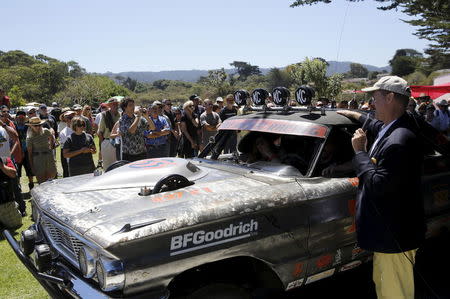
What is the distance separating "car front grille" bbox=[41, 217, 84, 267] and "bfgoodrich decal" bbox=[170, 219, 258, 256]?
0.64 meters

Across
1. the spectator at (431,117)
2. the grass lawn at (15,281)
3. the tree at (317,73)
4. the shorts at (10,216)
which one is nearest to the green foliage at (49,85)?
the tree at (317,73)

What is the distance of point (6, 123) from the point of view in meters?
7.26

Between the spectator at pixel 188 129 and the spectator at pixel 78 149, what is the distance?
3.09 m

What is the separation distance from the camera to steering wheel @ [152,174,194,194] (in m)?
3.02

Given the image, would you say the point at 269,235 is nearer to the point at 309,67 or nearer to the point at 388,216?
the point at 388,216

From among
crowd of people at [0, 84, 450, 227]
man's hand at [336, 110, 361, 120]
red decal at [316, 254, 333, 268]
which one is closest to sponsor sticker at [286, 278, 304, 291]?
red decal at [316, 254, 333, 268]

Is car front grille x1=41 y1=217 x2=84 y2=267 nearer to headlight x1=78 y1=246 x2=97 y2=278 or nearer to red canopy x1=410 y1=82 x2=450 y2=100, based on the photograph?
headlight x1=78 y1=246 x2=97 y2=278

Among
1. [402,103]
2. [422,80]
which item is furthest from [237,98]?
[422,80]

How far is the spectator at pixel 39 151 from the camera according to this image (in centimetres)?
719

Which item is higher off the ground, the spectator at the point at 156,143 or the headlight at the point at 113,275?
Result: the headlight at the point at 113,275

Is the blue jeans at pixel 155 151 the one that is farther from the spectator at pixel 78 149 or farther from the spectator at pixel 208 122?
the spectator at pixel 208 122

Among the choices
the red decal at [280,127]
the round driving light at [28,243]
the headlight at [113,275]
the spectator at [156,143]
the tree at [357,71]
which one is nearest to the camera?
the headlight at [113,275]

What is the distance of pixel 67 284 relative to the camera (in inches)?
98.0

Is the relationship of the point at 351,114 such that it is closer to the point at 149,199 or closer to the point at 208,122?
the point at 149,199
